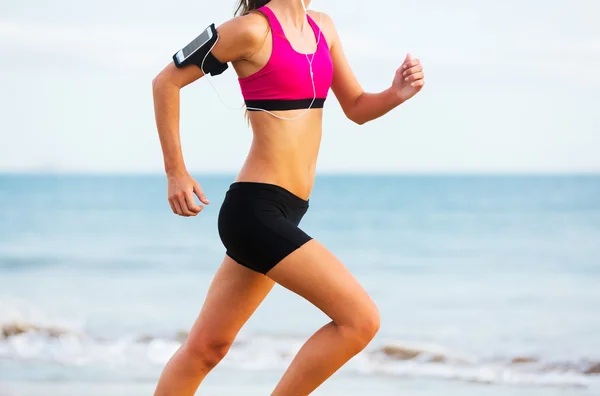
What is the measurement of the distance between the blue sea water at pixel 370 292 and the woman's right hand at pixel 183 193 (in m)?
2.69

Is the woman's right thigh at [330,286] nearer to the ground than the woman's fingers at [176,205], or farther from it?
nearer to the ground

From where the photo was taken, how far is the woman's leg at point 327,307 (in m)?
2.49

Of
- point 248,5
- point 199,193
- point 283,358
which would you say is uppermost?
point 248,5

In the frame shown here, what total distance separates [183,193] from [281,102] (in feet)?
1.31

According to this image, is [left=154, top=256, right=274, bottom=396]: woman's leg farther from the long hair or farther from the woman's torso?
the long hair

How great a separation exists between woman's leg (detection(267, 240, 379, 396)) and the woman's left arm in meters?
0.64

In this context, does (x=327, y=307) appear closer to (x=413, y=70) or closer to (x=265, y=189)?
(x=265, y=189)

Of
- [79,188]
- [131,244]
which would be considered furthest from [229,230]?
[79,188]

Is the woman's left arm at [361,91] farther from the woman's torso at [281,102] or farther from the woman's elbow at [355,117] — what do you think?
the woman's torso at [281,102]

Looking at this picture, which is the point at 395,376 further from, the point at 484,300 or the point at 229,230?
the point at 484,300

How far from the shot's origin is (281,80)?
269 centimetres

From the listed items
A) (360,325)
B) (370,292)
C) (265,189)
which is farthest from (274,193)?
(370,292)

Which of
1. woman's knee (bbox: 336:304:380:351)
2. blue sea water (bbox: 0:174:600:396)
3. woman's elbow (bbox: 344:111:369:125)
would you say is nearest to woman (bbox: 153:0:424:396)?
woman's knee (bbox: 336:304:380:351)

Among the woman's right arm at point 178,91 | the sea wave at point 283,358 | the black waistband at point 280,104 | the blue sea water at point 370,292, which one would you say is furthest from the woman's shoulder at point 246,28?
the sea wave at point 283,358
